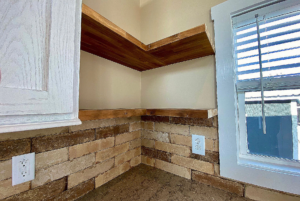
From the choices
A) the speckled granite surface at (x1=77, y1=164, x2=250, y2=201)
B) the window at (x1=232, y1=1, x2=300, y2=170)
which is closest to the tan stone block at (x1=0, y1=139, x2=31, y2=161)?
the speckled granite surface at (x1=77, y1=164, x2=250, y2=201)

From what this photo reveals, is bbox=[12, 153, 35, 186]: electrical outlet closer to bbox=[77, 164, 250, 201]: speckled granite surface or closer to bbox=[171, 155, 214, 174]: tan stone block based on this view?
bbox=[77, 164, 250, 201]: speckled granite surface

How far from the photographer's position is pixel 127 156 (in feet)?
3.58

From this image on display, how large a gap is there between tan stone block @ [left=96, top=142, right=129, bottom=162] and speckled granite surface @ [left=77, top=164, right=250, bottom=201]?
171 mm

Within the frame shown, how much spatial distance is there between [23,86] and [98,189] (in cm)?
78

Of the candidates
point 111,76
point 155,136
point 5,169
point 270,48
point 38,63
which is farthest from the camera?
point 155,136

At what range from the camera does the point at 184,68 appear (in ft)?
3.43

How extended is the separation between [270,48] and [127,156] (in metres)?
1.22

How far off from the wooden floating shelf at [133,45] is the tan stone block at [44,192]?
0.78 m

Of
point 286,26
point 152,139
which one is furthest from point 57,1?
point 286,26

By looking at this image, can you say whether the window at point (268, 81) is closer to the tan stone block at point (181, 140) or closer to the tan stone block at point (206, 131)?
the tan stone block at point (206, 131)

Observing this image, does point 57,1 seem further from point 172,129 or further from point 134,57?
point 172,129

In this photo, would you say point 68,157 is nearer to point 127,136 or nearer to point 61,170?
point 61,170

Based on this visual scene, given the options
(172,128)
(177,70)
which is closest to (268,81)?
(177,70)

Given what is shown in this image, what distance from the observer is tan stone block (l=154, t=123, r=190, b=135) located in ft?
3.27
